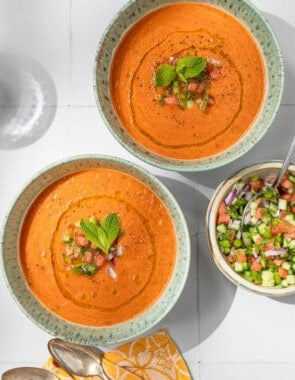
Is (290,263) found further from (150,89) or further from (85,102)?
(85,102)

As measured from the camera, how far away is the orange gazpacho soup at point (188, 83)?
176cm

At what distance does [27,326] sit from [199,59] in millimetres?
926

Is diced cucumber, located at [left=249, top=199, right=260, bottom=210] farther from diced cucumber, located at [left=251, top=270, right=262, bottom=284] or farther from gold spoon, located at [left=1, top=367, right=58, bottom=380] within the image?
gold spoon, located at [left=1, top=367, right=58, bottom=380]

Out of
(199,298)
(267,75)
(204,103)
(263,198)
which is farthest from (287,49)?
(199,298)

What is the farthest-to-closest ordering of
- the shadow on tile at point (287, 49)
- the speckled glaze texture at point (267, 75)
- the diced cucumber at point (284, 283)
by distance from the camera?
the shadow on tile at point (287, 49)
the diced cucumber at point (284, 283)
the speckled glaze texture at point (267, 75)

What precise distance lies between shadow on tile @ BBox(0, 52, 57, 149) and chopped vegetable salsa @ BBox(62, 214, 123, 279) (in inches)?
14.0

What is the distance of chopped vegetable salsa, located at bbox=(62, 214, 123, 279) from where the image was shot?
66.7 inches

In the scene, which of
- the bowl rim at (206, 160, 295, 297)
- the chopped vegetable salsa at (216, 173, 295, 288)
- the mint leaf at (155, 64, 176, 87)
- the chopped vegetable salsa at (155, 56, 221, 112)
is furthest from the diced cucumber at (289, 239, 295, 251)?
the mint leaf at (155, 64, 176, 87)

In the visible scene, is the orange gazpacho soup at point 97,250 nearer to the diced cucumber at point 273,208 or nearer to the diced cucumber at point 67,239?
the diced cucumber at point 67,239

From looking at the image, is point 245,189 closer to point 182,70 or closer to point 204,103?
point 204,103

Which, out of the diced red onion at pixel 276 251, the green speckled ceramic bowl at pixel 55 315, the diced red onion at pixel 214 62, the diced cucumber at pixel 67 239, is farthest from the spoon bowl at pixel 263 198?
the diced cucumber at pixel 67 239

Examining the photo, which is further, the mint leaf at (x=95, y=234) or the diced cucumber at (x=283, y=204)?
the diced cucumber at (x=283, y=204)

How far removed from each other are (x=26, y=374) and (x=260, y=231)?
79 centimetres

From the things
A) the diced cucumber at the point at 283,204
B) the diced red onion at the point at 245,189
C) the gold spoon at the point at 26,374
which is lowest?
the gold spoon at the point at 26,374
